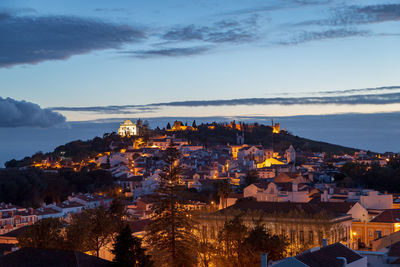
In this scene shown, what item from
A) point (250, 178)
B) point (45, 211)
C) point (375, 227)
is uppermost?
point (375, 227)

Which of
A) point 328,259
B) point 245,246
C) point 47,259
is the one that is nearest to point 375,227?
point 245,246

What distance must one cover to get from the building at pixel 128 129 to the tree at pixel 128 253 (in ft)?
355

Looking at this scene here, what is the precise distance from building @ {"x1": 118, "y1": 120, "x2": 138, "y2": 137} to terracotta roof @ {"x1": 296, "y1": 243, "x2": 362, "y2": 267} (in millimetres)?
108970

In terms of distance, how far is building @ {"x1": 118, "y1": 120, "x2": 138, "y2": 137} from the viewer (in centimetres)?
13025

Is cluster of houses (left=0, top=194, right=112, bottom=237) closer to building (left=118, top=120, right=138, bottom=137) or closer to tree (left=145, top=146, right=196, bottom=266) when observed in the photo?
tree (left=145, top=146, right=196, bottom=266)

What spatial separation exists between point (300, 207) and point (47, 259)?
19489mm

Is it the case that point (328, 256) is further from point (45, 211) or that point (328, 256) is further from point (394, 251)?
point (45, 211)

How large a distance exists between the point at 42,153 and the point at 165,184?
84.3 meters

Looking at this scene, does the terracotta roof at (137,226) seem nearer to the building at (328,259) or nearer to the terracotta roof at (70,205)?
the building at (328,259)

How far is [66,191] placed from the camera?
74188 millimetres

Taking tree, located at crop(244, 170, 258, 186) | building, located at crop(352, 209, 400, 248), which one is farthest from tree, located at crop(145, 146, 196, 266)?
tree, located at crop(244, 170, 258, 186)

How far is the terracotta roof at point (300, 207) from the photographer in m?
35.9

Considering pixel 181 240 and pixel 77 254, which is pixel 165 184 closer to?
pixel 181 240

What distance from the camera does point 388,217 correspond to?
119ft
